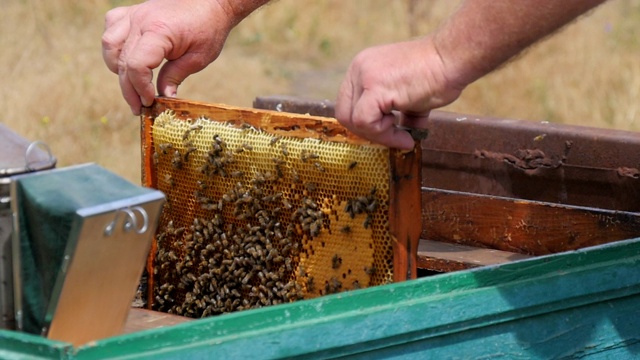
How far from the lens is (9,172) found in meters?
1.72

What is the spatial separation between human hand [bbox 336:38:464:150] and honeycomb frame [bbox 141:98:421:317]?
0.40 ft

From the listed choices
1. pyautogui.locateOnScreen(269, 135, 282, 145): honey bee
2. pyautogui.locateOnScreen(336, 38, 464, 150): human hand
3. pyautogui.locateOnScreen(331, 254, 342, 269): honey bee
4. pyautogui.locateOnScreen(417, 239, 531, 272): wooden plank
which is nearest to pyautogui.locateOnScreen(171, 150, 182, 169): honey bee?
pyautogui.locateOnScreen(269, 135, 282, 145): honey bee

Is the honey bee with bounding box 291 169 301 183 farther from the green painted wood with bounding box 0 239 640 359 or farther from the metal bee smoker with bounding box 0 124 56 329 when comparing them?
the metal bee smoker with bounding box 0 124 56 329

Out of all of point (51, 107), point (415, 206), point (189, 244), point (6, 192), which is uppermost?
point (6, 192)

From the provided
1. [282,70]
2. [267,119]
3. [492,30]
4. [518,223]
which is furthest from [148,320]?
[282,70]

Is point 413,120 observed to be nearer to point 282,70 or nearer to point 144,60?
point 144,60

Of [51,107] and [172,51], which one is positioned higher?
[172,51]

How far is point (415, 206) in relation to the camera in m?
2.36

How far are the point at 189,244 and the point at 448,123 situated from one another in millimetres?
1469

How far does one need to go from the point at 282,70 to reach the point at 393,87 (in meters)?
7.70

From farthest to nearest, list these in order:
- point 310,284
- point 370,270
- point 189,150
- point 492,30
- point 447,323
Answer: point 189,150, point 310,284, point 370,270, point 492,30, point 447,323

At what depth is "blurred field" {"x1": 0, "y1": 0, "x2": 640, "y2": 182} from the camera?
309 inches

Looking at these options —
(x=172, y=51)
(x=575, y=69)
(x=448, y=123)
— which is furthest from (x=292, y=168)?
(x=575, y=69)

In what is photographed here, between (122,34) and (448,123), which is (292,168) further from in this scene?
(448,123)
